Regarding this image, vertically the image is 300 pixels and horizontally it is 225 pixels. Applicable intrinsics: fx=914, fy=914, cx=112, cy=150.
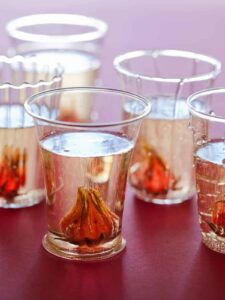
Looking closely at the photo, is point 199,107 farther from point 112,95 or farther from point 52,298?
point 52,298

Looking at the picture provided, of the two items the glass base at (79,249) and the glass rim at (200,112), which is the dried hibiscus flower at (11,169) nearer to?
Result: the glass base at (79,249)

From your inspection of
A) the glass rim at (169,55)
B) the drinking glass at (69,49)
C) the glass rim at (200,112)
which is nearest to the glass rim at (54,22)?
the drinking glass at (69,49)

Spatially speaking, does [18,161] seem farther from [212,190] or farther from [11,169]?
[212,190]

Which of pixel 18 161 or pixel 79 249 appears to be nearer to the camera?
pixel 79 249

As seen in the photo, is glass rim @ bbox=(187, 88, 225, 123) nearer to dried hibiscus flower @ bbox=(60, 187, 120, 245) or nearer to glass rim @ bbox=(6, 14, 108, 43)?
dried hibiscus flower @ bbox=(60, 187, 120, 245)

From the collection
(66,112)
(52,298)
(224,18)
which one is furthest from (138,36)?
(52,298)

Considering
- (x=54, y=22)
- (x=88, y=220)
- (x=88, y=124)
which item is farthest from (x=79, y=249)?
(x=54, y=22)

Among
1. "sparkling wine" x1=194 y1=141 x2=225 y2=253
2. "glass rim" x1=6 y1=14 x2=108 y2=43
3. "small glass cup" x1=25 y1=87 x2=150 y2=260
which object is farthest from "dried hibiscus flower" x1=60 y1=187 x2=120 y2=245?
"glass rim" x1=6 y1=14 x2=108 y2=43
